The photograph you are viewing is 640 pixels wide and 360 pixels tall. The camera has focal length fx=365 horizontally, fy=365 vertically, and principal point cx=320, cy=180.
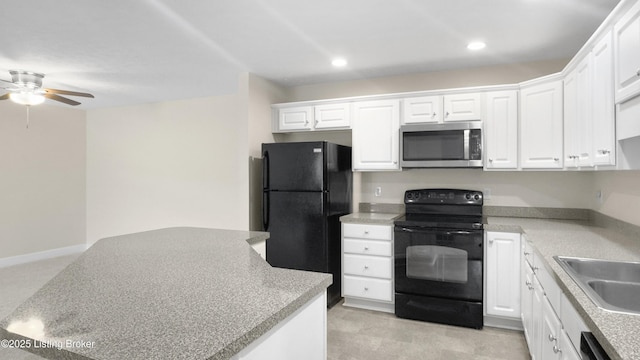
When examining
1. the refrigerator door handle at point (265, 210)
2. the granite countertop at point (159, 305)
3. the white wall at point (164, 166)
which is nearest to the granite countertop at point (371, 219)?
the refrigerator door handle at point (265, 210)

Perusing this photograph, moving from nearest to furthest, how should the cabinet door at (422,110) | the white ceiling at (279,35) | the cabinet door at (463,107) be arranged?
the white ceiling at (279,35) < the cabinet door at (463,107) < the cabinet door at (422,110)

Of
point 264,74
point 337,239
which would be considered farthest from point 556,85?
point 264,74

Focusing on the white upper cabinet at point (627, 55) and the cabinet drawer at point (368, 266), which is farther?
the cabinet drawer at point (368, 266)

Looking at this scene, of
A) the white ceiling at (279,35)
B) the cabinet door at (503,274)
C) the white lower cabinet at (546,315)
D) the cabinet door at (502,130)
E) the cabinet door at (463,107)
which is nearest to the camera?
the white lower cabinet at (546,315)

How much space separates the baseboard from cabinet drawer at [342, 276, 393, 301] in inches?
196

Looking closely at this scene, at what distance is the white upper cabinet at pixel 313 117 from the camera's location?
3789mm

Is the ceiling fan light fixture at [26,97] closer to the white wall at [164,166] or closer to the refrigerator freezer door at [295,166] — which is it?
the white wall at [164,166]

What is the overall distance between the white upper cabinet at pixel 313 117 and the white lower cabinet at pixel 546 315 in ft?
6.57

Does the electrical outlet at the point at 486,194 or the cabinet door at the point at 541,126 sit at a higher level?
the cabinet door at the point at 541,126

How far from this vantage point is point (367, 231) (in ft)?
11.2

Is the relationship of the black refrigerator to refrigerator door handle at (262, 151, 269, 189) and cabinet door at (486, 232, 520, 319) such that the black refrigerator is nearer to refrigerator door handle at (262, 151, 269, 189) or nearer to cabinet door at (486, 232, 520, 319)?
refrigerator door handle at (262, 151, 269, 189)

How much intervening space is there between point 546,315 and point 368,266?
171cm

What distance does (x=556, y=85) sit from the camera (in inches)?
113

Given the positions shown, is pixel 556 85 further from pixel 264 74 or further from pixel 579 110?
pixel 264 74
